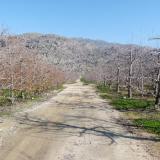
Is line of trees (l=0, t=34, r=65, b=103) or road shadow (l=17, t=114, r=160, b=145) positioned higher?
line of trees (l=0, t=34, r=65, b=103)

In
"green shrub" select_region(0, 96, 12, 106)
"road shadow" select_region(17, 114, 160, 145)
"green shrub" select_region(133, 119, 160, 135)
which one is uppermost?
"road shadow" select_region(17, 114, 160, 145)

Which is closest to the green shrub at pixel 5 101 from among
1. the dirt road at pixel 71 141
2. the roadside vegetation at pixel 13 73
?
the roadside vegetation at pixel 13 73

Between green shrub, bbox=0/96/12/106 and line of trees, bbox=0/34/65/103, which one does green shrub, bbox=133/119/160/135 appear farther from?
green shrub, bbox=0/96/12/106

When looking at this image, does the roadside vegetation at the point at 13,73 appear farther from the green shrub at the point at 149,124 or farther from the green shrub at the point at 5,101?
the green shrub at the point at 149,124

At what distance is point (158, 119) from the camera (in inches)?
1157

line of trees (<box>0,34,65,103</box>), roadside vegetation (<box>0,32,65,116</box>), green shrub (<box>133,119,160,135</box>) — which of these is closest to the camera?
green shrub (<box>133,119,160,135</box>)

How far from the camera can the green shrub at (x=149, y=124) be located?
24.3m

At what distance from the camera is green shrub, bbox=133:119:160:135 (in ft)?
79.7

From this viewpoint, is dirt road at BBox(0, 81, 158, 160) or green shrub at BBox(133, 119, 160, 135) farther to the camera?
green shrub at BBox(133, 119, 160, 135)

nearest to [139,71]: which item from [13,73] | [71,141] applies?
[13,73]

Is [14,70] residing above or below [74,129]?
above

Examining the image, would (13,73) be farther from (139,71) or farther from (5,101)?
(139,71)

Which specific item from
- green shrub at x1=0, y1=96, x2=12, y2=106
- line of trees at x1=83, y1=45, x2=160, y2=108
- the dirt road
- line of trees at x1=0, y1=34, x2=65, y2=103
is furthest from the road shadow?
green shrub at x1=0, y1=96, x2=12, y2=106

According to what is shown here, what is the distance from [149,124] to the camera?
26.4 m
